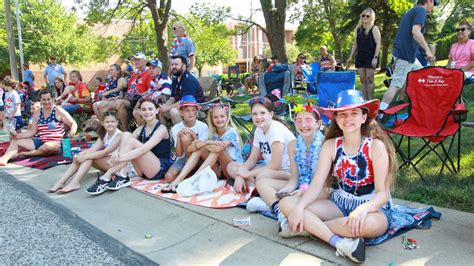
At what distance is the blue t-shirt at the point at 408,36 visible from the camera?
5590 millimetres

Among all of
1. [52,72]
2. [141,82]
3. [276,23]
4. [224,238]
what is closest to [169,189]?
[224,238]

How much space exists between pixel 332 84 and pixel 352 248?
3744 millimetres

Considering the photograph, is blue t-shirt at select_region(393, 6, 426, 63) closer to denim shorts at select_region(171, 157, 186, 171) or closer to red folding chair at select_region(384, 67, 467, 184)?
red folding chair at select_region(384, 67, 467, 184)

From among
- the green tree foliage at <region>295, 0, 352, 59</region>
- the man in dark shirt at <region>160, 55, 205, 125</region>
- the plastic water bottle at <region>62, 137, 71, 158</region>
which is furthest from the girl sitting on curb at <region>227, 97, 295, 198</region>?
the green tree foliage at <region>295, 0, 352, 59</region>

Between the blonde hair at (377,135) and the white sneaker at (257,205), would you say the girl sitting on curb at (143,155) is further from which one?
the blonde hair at (377,135)

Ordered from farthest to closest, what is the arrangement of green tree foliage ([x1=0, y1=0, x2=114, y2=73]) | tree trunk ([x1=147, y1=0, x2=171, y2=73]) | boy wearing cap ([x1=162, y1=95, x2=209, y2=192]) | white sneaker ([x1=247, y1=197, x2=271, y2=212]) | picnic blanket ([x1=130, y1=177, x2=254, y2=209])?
green tree foliage ([x1=0, y1=0, x2=114, y2=73])
tree trunk ([x1=147, y1=0, x2=171, y2=73])
boy wearing cap ([x1=162, y1=95, x2=209, y2=192])
picnic blanket ([x1=130, y1=177, x2=254, y2=209])
white sneaker ([x1=247, y1=197, x2=271, y2=212])

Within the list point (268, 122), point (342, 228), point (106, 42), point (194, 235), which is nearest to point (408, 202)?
point (342, 228)

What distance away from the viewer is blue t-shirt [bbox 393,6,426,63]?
18.3ft

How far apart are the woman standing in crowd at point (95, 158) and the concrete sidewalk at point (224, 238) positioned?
538 millimetres

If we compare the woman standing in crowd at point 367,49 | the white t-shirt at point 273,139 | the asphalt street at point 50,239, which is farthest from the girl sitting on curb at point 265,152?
the woman standing in crowd at point 367,49

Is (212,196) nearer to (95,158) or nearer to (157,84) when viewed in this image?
(95,158)

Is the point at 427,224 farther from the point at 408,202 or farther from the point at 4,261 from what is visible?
the point at 4,261

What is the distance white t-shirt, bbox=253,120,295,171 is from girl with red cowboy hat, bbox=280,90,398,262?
34.0 inches

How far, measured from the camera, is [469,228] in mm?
2955
